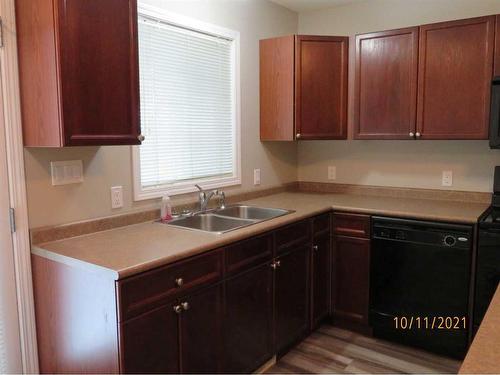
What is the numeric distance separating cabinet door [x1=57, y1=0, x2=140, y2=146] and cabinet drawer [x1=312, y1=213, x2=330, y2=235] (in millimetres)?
1368

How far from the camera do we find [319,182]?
3.84m

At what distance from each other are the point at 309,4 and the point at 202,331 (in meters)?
2.74

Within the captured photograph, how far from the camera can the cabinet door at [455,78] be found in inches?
107

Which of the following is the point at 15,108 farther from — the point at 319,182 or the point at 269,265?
the point at 319,182

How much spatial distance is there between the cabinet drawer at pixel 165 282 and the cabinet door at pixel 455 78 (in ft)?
5.96

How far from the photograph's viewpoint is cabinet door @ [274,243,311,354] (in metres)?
2.60

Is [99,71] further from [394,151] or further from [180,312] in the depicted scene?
[394,151]

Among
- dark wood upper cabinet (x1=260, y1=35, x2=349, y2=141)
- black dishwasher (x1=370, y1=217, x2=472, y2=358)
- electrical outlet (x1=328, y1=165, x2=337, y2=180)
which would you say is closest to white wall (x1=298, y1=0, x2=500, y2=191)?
electrical outlet (x1=328, y1=165, x2=337, y2=180)

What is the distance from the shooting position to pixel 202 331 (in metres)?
2.03

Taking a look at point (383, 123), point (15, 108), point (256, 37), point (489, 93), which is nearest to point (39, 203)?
point (15, 108)

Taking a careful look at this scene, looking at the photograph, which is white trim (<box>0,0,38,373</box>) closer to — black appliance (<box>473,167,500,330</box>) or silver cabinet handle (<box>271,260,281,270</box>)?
silver cabinet handle (<box>271,260,281,270</box>)

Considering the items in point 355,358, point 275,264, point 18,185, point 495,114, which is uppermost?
point 495,114

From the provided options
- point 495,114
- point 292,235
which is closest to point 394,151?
point 495,114

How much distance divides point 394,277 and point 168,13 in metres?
2.20
